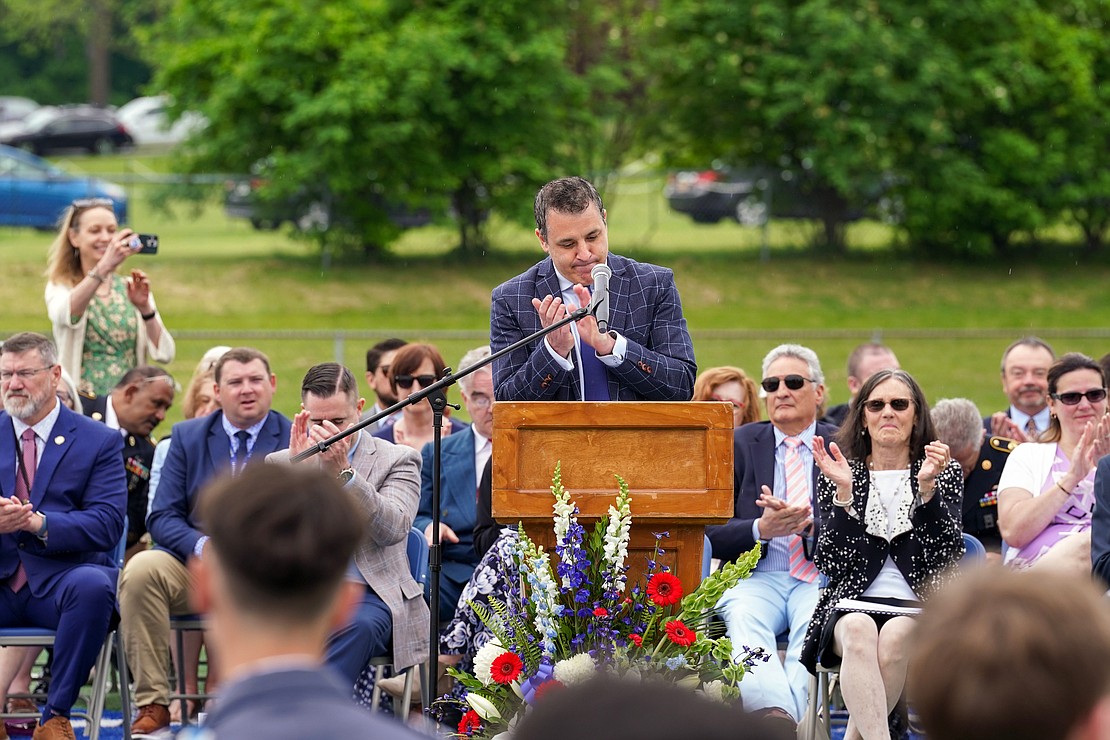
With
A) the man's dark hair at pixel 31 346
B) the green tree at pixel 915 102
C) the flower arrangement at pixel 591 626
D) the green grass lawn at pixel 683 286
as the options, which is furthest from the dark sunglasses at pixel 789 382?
the green tree at pixel 915 102

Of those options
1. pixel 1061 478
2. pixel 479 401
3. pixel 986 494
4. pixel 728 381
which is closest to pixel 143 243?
pixel 479 401

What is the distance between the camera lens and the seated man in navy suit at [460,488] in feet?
22.4

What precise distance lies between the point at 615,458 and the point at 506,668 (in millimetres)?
738

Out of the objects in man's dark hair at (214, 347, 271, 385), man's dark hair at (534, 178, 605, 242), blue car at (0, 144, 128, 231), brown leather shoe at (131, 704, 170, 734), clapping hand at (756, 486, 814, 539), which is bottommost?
brown leather shoe at (131, 704, 170, 734)

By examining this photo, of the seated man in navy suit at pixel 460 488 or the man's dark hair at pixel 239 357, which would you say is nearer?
the seated man in navy suit at pixel 460 488

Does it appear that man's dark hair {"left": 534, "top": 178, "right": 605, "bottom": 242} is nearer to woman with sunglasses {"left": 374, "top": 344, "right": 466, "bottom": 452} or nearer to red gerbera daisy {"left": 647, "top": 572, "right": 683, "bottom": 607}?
red gerbera daisy {"left": 647, "top": 572, "right": 683, "bottom": 607}

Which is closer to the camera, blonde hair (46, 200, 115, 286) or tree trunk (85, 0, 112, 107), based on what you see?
blonde hair (46, 200, 115, 286)

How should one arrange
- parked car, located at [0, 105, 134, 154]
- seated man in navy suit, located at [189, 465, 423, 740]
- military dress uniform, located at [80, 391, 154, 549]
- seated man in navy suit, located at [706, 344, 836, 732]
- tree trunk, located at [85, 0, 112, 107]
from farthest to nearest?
tree trunk, located at [85, 0, 112, 107] < parked car, located at [0, 105, 134, 154] < military dress uniform, located at [80, 391, 154, 549] < seated man in navy suit, located at [706, 344, 836, 732] < seated man in navy suit, located at [189, 465, 423, 740]

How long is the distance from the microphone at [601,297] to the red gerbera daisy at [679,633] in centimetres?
94

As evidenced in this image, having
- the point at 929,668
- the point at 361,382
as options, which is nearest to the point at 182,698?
the point at 929,668

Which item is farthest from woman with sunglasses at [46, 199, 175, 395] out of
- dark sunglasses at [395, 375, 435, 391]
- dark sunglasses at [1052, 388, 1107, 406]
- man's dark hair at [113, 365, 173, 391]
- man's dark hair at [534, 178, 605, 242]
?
dark sunglasses at [1052, 388, 1107, 406]

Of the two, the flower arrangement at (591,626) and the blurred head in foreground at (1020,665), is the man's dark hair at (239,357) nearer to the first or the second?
the flower arrangement at (591,626)

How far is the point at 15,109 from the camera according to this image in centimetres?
4044

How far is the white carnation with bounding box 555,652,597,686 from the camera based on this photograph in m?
4.50
